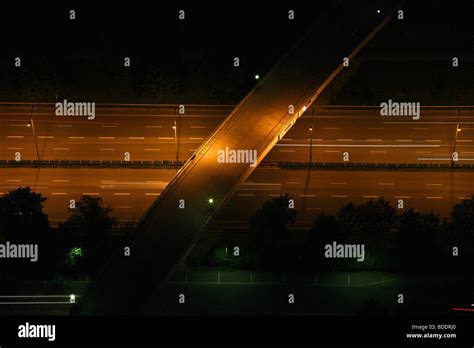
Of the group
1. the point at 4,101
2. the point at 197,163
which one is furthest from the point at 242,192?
the point at 4,101

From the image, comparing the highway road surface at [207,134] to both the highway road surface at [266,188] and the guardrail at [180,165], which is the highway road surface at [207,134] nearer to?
the guardrail at [180,165]

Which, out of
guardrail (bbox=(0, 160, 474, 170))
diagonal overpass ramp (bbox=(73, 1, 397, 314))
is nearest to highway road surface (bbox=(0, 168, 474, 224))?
guardrail (bbox=(0, 160, 474, 170))

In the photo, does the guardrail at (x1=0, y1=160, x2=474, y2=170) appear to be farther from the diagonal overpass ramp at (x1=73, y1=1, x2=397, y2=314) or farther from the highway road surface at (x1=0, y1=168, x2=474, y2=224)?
the diagonal overpass ramp at (x1=73, y1=1, x2=397, y2=314)

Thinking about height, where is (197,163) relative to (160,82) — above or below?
below

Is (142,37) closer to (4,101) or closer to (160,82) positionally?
(160,82)

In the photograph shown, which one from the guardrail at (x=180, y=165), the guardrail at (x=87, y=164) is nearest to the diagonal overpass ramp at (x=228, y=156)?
the guardrail at (x=180, y=165)

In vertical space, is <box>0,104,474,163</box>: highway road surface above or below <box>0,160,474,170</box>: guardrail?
above
